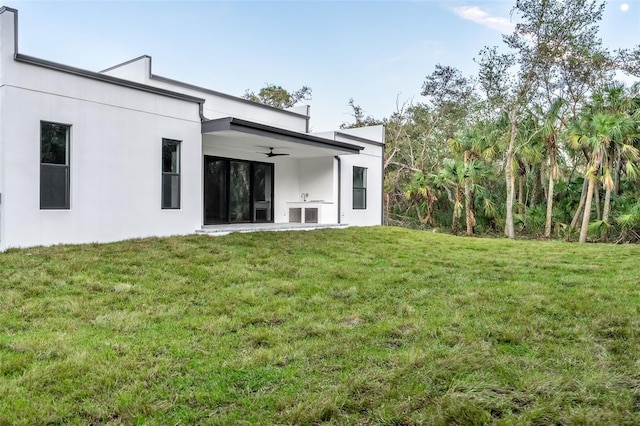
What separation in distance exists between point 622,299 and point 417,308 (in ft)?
8.79

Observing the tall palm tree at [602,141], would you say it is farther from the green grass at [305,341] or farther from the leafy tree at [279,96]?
the leafy tree at [279,96]

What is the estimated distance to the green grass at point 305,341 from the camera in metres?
2.83

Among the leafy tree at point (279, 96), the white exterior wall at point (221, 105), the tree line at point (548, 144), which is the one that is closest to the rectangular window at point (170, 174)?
Answer: the white exterior wall at point (221, 105)

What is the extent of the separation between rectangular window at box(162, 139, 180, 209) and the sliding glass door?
9.90 ft

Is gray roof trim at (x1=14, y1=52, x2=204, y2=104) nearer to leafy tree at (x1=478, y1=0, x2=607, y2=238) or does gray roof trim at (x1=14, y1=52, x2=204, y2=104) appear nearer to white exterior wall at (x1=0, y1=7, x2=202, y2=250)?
white exterior wall at (x1=0, y1=7, x2=202, y2=250)

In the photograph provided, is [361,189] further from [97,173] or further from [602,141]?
[97,173]

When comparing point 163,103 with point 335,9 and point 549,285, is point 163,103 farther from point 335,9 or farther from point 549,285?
Answer: point 335,9

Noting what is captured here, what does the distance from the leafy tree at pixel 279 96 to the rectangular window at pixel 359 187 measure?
12875mm

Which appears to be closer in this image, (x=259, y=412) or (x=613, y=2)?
(x=259, y=412)

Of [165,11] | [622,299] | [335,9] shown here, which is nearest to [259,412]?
[622,299]

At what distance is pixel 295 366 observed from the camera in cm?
353

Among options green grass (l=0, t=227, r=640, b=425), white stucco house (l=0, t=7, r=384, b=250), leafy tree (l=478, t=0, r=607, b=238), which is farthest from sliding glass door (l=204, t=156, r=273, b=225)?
leafy tree (l=478, t=0, r=607, b=238)

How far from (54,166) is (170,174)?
7.85 feet

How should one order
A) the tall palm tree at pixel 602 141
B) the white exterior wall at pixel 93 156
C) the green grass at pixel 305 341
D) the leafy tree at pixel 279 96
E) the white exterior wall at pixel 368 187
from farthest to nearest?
the leafy tree at pixel 279 96, the white exterior wall at pixel 368 187, the tall palm tree at pixel 602 141, the white exterior wall at pixel 93 156, the green grass at pixel 305 341
